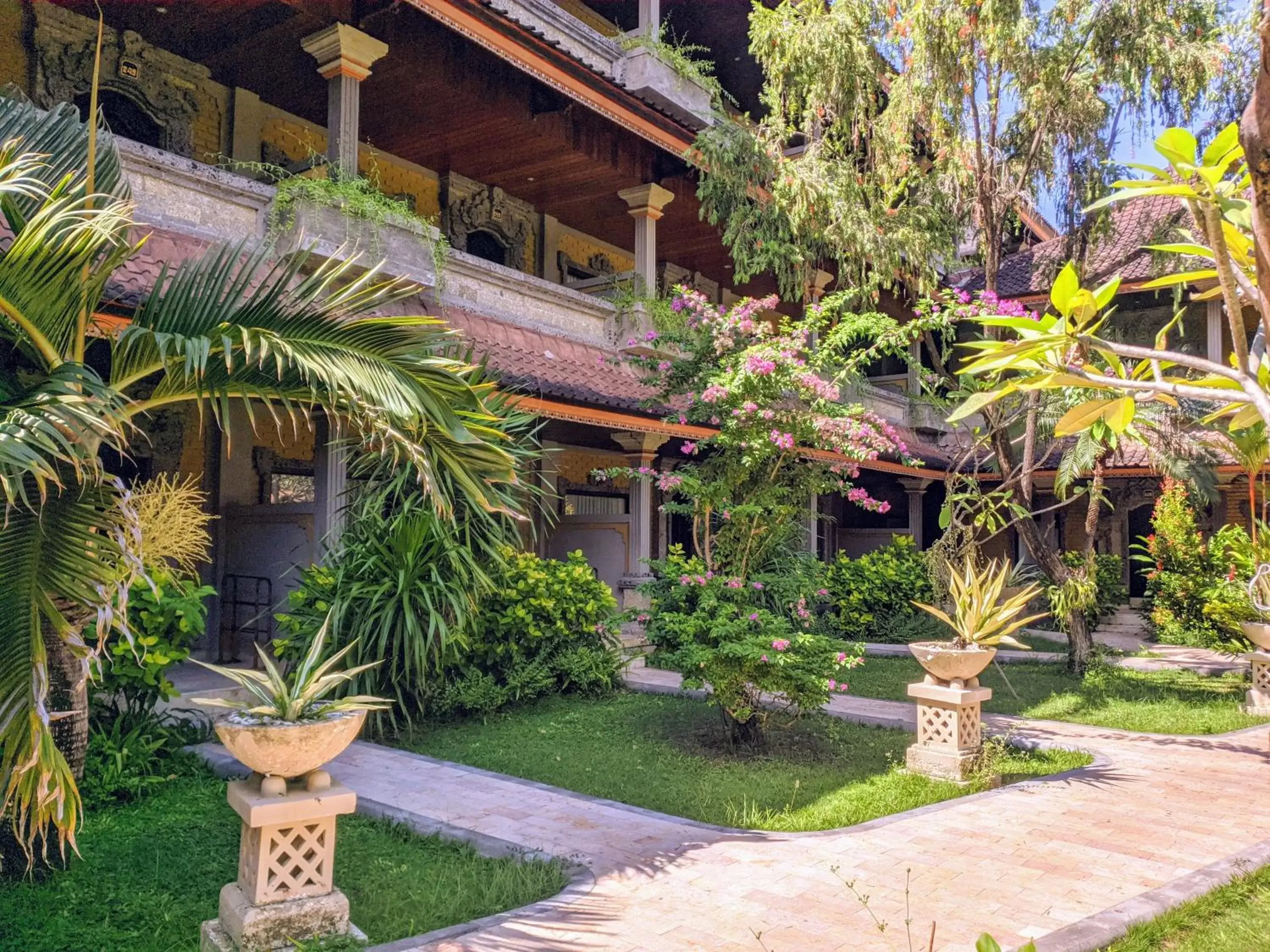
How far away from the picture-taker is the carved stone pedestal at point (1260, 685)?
9.00m

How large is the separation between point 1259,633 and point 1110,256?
817 cm

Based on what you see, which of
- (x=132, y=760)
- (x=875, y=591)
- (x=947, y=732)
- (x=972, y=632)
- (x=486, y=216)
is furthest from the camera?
(x=875, y=591)

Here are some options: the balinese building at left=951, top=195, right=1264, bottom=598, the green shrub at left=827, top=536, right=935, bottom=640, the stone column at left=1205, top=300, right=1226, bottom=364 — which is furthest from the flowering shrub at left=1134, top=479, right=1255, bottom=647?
the green shrub at left=827, top=536, right=935, bottom=640

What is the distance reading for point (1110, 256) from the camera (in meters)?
15.1

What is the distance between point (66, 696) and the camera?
171 inches

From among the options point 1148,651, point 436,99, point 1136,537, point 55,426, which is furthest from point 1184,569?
point 55,426

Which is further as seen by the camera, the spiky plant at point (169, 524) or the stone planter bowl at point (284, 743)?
the spiky plant at point (169, 524)

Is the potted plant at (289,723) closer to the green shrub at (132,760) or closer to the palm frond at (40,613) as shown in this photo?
the palm frond at (40,613)

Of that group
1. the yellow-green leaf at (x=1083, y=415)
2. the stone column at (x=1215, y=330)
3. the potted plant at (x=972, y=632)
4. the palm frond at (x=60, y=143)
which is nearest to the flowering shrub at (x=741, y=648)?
the potted plant at (x=972, y=632)

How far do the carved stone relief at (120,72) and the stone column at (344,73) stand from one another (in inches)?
78.3

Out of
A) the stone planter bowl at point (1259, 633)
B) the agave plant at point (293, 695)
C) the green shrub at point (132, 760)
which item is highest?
the agave plant at point (293, 695)

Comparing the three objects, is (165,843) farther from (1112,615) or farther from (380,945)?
(1112,615)

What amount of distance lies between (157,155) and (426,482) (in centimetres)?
462

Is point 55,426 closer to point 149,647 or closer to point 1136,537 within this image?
point 149,647
